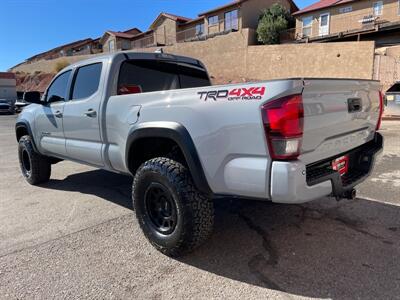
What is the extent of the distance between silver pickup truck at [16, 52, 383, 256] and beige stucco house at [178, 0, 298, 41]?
105 feet

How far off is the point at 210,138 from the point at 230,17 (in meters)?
35.9

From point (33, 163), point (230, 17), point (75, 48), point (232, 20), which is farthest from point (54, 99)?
point (75, 48)

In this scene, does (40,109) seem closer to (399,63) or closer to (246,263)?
(246,263)

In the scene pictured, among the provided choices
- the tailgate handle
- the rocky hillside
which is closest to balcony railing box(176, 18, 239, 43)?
the rocky hillside

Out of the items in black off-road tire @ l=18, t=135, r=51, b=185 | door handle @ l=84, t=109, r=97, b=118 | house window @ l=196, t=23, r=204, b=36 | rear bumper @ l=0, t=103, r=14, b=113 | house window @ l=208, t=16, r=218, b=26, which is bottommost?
rear bumper @ l=0, t=103, r=14, b=113

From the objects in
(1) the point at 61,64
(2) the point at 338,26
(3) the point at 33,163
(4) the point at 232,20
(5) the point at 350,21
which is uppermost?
(4) the point at 232,20

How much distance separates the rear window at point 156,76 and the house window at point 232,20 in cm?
3231

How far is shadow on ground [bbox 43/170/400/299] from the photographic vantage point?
2.70 m

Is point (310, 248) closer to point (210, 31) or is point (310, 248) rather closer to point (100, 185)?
point (100, 185)

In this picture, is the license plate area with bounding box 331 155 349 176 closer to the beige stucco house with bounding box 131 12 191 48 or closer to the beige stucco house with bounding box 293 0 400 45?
the beige stucco house with bounding box 293 0 400 45

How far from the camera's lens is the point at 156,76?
4422 mm

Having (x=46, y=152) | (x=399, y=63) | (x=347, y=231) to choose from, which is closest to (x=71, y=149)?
(x=46, y=152)

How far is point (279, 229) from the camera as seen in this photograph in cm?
375

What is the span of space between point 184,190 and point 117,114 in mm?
1270
